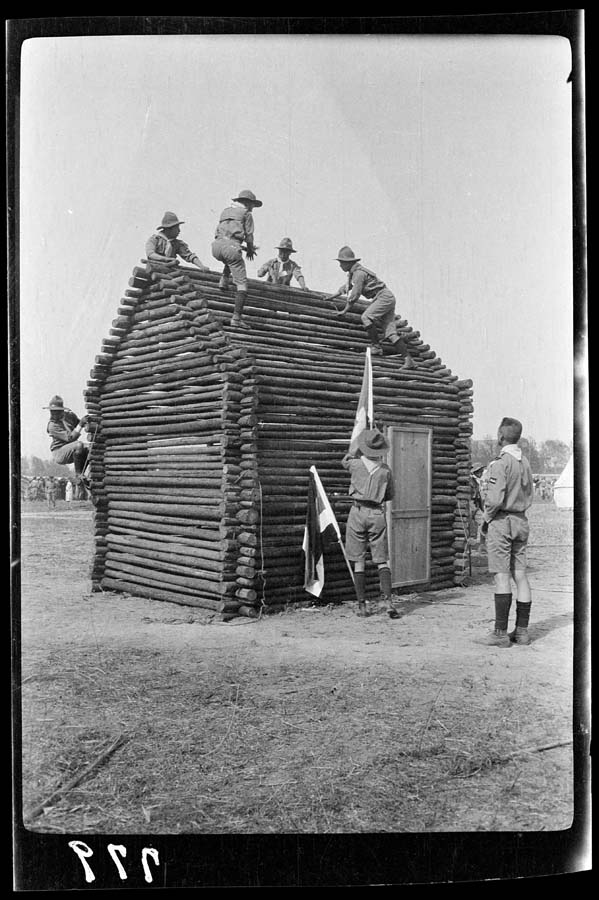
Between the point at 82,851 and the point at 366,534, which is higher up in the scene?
the point at 366,534

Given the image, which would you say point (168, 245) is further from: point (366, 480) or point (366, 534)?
point (366, 534)

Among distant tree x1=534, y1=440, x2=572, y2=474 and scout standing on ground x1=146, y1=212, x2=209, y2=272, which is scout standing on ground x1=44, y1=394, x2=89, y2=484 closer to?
scout standing on ground x1=146, y1=212, x2=209, y2=272

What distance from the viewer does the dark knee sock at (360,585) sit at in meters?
6.65

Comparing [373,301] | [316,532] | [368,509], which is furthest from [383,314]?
[316,532]

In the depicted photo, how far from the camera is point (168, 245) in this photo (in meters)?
6.12

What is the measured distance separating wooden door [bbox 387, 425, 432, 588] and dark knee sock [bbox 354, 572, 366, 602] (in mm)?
301

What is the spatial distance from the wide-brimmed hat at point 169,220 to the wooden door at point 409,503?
229cm

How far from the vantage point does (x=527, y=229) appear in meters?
6.17

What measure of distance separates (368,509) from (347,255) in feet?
6.50

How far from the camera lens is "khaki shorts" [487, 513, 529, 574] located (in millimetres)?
6250

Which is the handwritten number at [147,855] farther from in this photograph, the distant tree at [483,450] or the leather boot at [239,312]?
the leather boot at [239,312]

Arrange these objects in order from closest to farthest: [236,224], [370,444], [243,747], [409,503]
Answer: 1. [243,747]
2. [236,224]
3. [370,444]
4. [409,503]

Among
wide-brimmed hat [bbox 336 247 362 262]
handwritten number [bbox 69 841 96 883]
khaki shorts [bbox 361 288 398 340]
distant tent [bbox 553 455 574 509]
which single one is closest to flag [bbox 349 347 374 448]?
khaki shorts [bbox 361 288 398 340]

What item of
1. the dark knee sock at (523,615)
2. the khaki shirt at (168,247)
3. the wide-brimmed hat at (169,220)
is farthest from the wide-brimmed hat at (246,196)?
the dark knee sock at (523,615)
